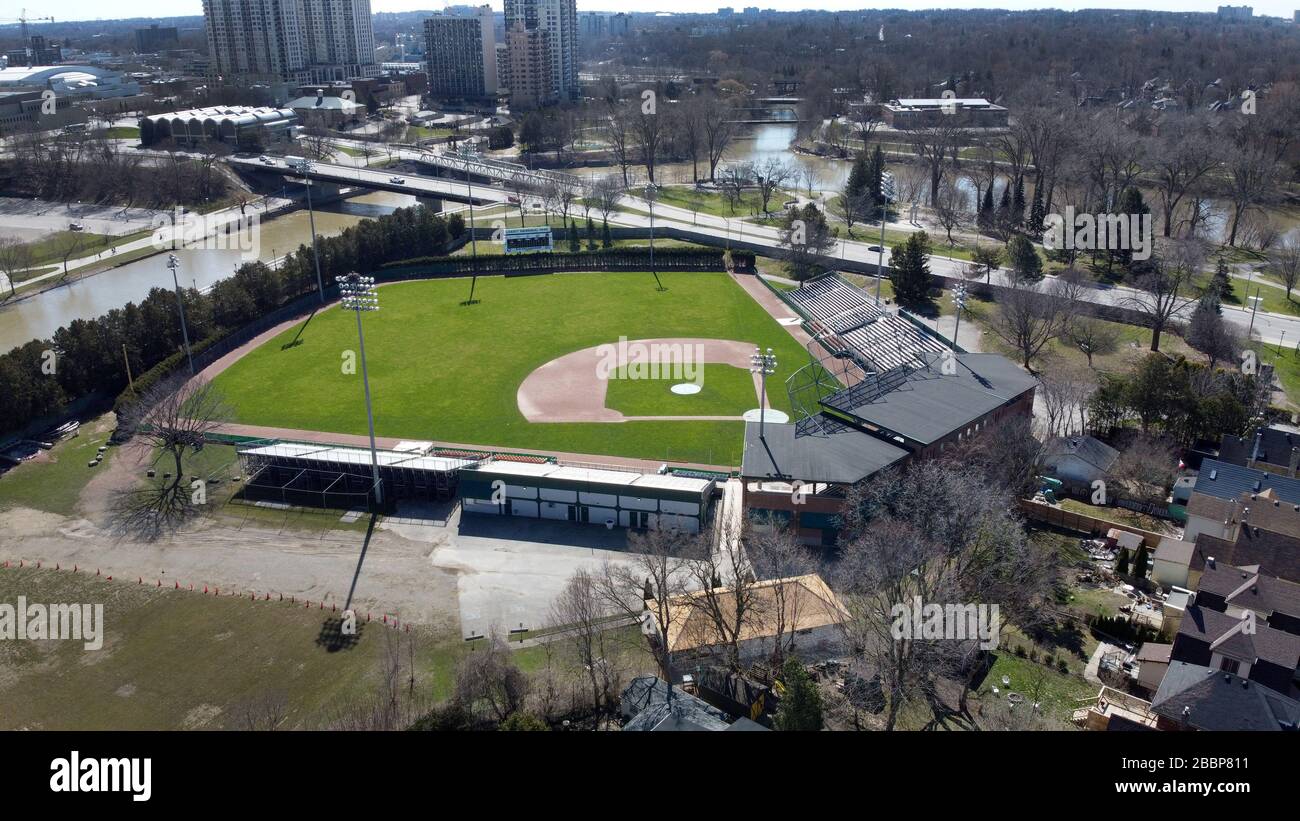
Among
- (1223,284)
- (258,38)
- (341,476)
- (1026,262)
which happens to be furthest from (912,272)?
(258,38)

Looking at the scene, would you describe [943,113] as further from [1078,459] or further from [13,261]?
[13,261]

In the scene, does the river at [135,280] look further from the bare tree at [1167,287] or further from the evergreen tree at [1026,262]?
the bare tree at [1167,287]

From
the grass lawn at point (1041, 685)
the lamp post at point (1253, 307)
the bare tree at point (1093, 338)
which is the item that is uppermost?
the lamp post at point (1253, 307)

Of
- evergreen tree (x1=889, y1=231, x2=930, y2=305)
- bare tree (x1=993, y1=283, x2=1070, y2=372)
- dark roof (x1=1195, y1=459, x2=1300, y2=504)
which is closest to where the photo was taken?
dark roof (x1=1195, y1=459, x2=1300, y2=504)

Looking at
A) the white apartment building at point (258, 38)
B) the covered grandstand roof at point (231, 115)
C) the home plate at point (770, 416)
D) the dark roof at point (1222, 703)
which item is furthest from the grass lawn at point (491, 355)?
the white apartment building at point (258, 38)

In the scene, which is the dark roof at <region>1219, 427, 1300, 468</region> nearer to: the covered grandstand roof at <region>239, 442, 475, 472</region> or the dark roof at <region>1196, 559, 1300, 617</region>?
the dark roof at <region>1196, 559, 1300, 617</region>

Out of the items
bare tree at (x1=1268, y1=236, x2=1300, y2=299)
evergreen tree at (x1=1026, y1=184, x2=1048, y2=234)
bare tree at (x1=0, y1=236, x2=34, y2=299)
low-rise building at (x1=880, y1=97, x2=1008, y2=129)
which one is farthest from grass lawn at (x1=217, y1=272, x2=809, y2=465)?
low-rise building at (x1=880, y1=97, x2=1008, y2=129)
